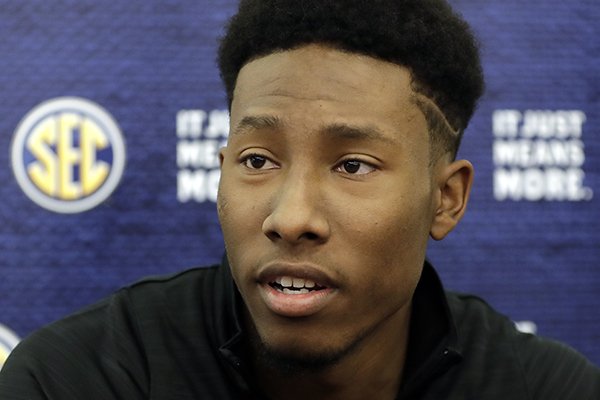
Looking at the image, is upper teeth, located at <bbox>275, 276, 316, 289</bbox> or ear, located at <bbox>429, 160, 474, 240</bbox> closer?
upper teeth, located at <bbox>275, 276, 316, 289</bbox>

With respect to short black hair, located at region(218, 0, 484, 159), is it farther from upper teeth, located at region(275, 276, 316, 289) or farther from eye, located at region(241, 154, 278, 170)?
upper teeth, located at region(275, 276, 316, 289)

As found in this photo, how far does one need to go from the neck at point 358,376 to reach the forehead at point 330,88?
0.93 ft

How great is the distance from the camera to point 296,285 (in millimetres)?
970

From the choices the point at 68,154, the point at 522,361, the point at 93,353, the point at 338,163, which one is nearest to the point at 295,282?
the point at 338,163

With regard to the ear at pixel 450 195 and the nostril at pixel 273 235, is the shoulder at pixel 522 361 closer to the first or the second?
the ear at pixel 450 195

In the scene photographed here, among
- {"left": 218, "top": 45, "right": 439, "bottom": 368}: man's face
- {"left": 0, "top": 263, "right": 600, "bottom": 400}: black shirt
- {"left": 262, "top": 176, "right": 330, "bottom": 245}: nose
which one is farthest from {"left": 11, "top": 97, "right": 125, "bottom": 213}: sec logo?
{"left": 262, "top": 176, "right": 330, "bottom": 245}: nose

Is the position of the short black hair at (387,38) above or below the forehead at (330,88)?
above

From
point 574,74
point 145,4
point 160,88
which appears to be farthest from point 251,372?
point 574,74

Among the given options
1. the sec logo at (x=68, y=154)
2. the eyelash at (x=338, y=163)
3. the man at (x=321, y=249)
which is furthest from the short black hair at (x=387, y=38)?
the sec logo at (x=68, y=154)

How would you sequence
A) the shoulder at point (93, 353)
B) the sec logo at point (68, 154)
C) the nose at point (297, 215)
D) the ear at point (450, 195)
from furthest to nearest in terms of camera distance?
the sec logo at point (68, 154) → the ear at point (450, 195) → the shoulder at point (93, 353) → the nose at point (297, 215)

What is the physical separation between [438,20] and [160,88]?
762mm

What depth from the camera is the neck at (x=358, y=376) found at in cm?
112

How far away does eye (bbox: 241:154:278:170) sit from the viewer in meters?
1.02

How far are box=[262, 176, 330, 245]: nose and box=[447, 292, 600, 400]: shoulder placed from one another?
377 millimetres
